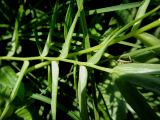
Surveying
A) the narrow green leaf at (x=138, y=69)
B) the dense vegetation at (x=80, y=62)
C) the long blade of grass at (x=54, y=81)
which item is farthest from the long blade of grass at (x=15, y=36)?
the narrow green leaf at (x=138, y=69)

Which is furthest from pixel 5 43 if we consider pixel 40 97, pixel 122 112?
pixel 122 112

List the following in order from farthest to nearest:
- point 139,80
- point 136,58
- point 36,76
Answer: point 36,76
point 136,58
point 139,80

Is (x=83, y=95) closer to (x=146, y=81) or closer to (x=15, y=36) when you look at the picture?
(x=146, y=81)

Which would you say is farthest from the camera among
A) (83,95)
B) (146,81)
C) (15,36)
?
(15,36)

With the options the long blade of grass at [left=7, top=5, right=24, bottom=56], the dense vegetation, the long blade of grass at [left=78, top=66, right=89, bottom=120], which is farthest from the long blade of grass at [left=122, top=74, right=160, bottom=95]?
the long blade of grass at [left=7, top=5, right=24, bottom=56]

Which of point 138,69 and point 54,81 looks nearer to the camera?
point 138,69

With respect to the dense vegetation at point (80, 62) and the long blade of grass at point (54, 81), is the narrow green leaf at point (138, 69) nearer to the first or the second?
the dense vegetation at point (80, 62)

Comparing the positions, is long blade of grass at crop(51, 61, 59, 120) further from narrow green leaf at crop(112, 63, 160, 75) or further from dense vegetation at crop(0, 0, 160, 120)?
narrow green leaf at crop(112, 63, 160, 75)

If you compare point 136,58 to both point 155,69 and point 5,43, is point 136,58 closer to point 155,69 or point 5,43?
point 155,69

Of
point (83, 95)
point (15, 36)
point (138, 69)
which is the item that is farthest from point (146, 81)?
point (15, 36)
